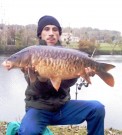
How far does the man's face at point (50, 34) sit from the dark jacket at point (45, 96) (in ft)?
1.52

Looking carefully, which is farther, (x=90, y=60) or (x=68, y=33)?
(x=68, y=33)

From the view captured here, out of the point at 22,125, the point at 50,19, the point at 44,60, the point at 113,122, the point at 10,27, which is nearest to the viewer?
the point at 44,60

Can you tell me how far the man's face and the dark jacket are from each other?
1.52ft

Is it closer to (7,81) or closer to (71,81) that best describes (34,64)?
(71,81)

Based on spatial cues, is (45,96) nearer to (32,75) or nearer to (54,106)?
(54,106)

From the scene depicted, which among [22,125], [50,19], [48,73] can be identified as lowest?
[22,125]

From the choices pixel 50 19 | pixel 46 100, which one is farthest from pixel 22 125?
pixel 50 19

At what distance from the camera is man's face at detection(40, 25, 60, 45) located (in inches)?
148

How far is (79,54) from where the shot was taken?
10.8ft

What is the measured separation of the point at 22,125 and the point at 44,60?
789 millimetres

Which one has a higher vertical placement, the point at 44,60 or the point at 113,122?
the point at 44,60

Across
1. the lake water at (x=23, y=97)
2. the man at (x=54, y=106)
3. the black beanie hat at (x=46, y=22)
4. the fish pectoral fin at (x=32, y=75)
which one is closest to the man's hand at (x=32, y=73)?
the fish pectoral fin at (x=32, y=75)

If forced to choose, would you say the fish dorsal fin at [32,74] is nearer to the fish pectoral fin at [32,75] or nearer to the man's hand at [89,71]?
the fish pectoral fin at [32,75]

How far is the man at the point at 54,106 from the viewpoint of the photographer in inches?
142
